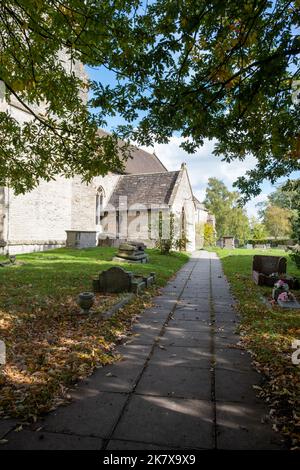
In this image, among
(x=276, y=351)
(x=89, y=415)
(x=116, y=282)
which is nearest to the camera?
(x=89, y=415)

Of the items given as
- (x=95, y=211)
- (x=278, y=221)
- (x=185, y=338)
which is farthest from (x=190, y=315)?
(x=278, y=221)

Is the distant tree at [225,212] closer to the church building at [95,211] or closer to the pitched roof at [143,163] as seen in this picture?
the pitched roof at [143,163]

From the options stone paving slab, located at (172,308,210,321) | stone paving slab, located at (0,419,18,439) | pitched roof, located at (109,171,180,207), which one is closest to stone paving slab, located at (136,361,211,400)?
stone paving slab, located at (0,419,18,439)

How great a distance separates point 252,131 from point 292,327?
3.82 metres

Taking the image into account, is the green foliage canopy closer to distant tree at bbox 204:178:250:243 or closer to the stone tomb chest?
the stone tomb chest

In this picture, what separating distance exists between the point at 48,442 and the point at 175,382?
1634 millimetres

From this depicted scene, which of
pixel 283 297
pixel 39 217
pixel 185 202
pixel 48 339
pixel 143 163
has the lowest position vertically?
pixel 48 339

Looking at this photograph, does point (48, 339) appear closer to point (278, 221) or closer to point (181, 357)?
point (181, 357)

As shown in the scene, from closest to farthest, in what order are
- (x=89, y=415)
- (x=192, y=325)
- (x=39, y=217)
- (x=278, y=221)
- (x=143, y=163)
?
(x=89, y=415) < (x=192, y=325) < (x=39, y=217) < (x=143, y=163) < (x=278, y=221)

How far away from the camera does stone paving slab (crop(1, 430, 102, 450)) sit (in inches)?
100

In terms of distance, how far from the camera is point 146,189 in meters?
27.9

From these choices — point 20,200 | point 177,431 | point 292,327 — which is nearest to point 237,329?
point 292,327

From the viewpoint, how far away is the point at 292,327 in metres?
5.93

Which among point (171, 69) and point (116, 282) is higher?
point (171, 69)
